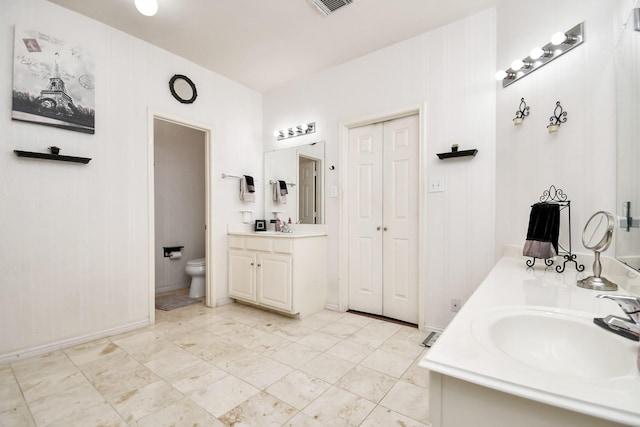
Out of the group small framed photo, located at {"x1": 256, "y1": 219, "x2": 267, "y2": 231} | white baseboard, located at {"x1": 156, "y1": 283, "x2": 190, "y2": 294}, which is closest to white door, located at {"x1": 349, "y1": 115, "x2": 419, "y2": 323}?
small framed photo, located at {"x1": 256, "y1": 219, "x2": 267, "y2": 231}

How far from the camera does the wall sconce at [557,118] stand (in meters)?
1.72

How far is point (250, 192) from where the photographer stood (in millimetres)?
3426

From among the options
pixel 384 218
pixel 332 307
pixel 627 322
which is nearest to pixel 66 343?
pixel 332 307

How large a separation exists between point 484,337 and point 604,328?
330 millimetres

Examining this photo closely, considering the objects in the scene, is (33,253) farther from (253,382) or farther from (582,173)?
(582,173)

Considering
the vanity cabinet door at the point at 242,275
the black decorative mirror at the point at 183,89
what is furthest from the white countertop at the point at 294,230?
the black decorative mirror at the point at 183,89

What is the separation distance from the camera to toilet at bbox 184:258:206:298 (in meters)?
3.48

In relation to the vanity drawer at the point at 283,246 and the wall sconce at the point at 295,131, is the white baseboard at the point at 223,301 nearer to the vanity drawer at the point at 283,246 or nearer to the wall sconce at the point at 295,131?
the vanity drawer at the point at 283,246

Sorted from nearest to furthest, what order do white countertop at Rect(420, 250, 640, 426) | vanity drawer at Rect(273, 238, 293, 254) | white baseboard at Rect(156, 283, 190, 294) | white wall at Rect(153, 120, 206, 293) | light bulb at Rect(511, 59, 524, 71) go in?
white countertop at Rect(420, 250, 640, 426)
light bulb at Rect(511, 59, 524, 71)
vanity drawer at Rect(273, 238, 293, 254)
white baseboard at Rect(156, 283, 190, 294)
white wall at Rect(153, 120, 206, 293)

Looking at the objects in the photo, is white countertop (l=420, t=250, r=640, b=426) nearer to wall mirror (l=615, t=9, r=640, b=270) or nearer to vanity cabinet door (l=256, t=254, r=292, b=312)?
wall mirror (l=615, t=9, r=640, b=270)

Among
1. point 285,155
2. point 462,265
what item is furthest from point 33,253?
point 462,265

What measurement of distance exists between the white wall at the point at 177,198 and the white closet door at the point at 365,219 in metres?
2.32

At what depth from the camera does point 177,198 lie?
417 cm

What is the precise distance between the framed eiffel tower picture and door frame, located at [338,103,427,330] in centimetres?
223
